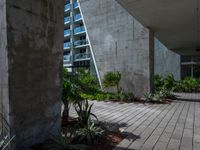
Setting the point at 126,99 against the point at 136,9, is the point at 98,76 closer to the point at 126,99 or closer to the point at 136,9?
the point at 126,99

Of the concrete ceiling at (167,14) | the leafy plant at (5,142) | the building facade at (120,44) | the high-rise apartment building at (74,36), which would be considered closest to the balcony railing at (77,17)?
the high-rise apartment building at (74,36)

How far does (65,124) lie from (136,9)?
5.15m

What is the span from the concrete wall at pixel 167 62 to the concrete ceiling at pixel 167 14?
7425mm

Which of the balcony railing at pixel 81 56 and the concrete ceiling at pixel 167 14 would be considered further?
the balcony railing at pixel 81 56

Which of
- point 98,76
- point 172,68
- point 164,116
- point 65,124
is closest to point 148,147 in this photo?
point 65,124

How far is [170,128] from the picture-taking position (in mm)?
4746

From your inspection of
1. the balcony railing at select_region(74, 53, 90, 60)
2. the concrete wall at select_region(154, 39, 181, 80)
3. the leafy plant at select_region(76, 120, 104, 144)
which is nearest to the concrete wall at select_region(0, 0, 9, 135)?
the leafy plant at select_region(76, 120, 104, 144)

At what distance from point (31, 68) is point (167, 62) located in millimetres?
16875

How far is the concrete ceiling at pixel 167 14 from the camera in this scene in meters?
6.89

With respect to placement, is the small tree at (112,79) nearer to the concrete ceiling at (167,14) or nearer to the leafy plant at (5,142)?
the concrete ceiling at (167,14)

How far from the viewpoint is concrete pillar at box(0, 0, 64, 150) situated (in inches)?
107

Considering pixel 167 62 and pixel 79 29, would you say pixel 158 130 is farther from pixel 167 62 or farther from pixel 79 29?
pixel 79 29

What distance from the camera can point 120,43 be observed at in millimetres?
10883

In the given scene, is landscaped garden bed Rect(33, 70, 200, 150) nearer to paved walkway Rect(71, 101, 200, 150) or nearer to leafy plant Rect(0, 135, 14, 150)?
paved walkway Rect(71, 101, 200, 150)
